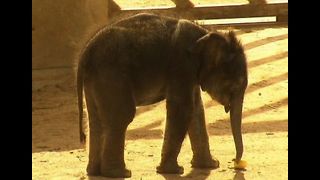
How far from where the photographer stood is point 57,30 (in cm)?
1119

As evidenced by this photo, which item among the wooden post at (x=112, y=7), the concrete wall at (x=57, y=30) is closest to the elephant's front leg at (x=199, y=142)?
the concrete wall at (x=57, y=30)

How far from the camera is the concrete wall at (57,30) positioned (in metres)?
11.1

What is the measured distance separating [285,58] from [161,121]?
3147mm

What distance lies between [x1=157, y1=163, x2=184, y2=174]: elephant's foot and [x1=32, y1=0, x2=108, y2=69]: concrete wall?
4.71m

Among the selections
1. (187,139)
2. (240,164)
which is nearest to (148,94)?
(240,164)

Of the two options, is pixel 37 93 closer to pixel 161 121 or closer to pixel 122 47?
pixel 161 121

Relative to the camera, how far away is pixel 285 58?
11414 mm

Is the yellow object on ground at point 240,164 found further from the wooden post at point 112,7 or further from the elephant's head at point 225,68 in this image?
the wooden post at point 112,7

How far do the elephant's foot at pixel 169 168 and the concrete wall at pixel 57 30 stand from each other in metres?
4.71

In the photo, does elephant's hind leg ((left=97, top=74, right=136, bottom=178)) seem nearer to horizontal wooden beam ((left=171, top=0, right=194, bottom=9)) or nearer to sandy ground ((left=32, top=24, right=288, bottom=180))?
sandy ground ((left=32, top=24, right=288, bottom=180))
